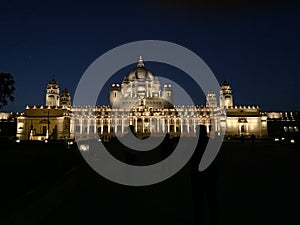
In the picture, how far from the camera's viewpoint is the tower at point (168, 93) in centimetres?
12450

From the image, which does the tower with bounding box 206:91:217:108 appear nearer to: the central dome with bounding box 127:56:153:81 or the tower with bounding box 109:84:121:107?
the central dome with bounding box 127:56:153:81

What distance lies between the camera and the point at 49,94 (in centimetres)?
11081

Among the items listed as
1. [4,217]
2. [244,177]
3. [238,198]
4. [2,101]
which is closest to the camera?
[4,217]

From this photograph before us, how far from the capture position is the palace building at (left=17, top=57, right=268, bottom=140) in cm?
10269

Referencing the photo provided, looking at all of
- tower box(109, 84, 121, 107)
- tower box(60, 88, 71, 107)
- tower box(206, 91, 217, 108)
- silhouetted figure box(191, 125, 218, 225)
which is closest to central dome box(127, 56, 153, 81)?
tower box(109, 84, 121, 107)

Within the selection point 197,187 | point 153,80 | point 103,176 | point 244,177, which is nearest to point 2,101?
point 103,176

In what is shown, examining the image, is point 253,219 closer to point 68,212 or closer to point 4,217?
point 68,212

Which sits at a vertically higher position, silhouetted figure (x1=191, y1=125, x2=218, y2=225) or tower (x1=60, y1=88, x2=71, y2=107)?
tower (x1=60, y1=88, x2=71, y2=107)

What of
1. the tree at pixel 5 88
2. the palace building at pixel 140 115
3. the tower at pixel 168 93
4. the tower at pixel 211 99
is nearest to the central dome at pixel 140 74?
the palace building at pixel 140 115

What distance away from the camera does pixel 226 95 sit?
11588cm

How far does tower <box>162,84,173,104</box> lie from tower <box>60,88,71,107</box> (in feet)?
132

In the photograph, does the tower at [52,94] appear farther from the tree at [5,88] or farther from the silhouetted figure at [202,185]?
the silhouetted figure at [202,185]

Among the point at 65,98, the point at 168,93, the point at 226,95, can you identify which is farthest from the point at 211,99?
the point at 65,98

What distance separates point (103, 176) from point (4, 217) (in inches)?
261
